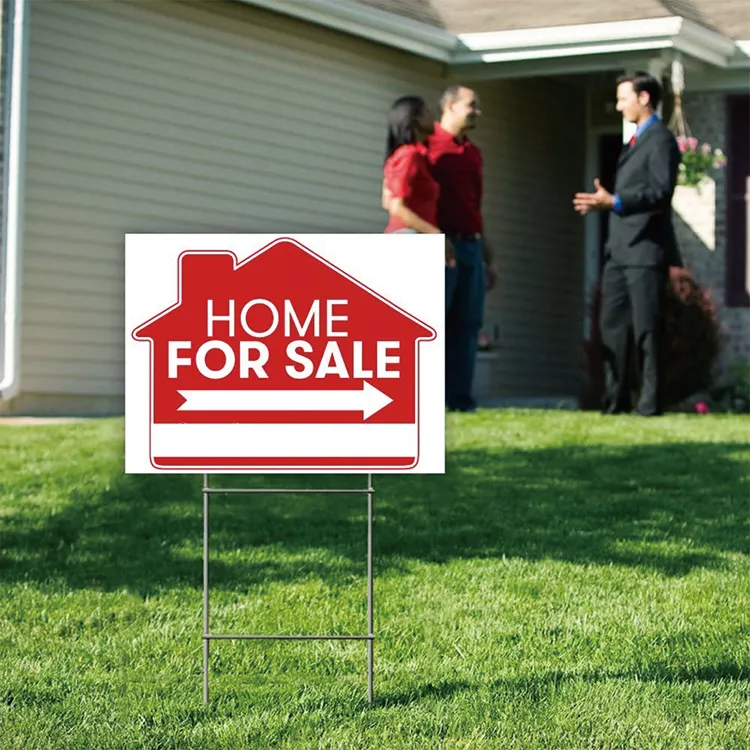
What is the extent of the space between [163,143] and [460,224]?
279cm

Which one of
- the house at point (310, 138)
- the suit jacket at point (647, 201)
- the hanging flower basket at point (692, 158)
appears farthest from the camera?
the hanging flower basket at point (692, 158)

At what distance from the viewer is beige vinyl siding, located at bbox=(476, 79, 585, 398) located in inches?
624

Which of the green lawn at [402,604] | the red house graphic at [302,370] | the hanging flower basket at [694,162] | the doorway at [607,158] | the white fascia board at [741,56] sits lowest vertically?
the green lawn at [402,604]

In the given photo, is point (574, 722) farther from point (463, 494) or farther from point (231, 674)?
point (463, 494)

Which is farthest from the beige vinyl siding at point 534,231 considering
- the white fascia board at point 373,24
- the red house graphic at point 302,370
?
the red house graphic at point 302,370

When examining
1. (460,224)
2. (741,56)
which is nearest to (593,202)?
(460,224)

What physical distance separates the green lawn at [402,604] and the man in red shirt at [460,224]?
200cm

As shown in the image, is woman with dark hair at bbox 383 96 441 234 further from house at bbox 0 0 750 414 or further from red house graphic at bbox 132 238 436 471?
red house graphic at bbox 132 238 436 471

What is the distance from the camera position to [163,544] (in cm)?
658

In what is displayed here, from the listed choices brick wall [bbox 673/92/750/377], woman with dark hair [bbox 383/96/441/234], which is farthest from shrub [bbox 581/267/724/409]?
woman with dark hair [bbox 383/96/441/234]

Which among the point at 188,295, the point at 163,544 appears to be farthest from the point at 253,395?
the point at 163,544

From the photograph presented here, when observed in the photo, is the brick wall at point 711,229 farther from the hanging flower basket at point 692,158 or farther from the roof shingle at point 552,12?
the roof shingle at point 552,12

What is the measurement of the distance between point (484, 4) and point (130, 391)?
459 inches

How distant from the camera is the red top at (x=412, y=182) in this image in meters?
10.2
